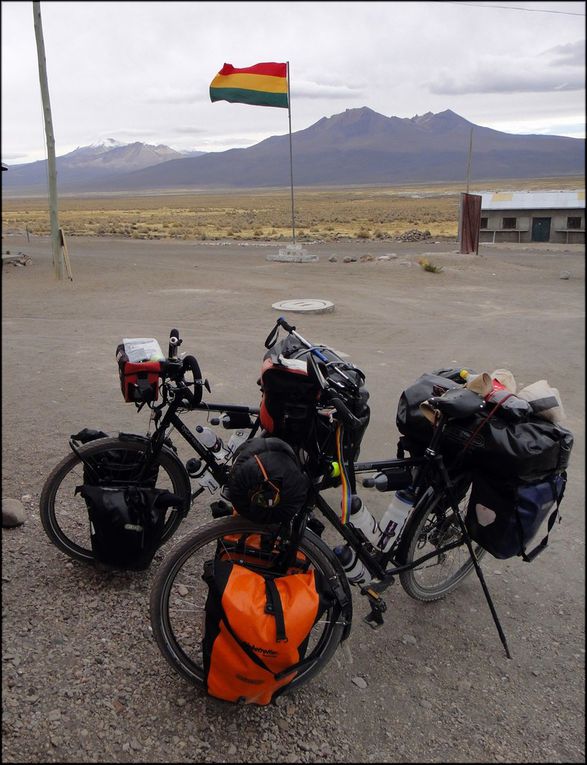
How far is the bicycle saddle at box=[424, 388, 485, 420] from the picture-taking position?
2311 millimetres

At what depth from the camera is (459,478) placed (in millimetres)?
2623

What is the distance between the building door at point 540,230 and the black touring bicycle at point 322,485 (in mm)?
23786

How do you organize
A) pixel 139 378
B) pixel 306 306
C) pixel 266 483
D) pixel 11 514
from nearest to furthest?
pixel 266 483
pixel 139 378
pixel 11 514
pixel 306 306

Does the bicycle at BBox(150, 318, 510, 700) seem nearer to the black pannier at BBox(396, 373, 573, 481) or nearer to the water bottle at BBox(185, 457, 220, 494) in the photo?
the black pannier at BBox(396, 373, 573, 481)

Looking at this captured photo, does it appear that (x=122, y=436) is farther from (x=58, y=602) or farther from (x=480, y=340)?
(x=480, y=340)

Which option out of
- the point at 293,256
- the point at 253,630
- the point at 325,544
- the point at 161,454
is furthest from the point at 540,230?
the point at 253,630

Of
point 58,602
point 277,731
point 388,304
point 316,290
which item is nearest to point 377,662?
point 277,731

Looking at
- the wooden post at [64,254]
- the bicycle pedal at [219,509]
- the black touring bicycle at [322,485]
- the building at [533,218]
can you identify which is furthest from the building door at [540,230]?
the bicycle pedal at [219,509]

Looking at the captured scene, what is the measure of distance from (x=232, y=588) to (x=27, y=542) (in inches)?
61.9

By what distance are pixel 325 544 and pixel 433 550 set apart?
0.81 meters

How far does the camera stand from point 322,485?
2.37 metres

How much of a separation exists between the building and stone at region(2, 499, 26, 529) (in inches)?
927

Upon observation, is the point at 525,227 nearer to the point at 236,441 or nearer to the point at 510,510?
the point at 236,441

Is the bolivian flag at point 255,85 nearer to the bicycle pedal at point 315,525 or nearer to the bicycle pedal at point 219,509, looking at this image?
the bicycle pedal at point 219,509
